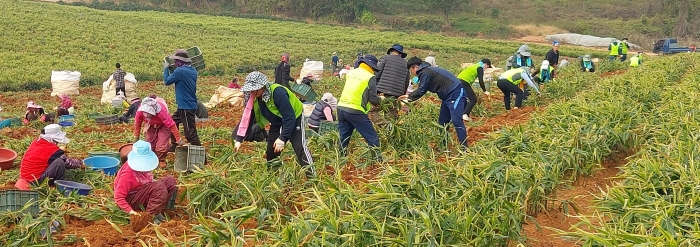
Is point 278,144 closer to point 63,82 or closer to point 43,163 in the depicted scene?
point 43,163

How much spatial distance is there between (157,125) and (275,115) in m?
1.80

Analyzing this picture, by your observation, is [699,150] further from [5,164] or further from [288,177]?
[5,164]

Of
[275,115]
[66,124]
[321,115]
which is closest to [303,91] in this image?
[321,115]

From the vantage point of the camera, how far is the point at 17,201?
4.77 meters

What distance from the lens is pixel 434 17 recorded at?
48.5m

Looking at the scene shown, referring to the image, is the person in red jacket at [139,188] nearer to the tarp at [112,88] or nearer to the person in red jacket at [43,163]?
the person in red jacket at [43,163]

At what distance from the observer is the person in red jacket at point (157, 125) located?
6438mm

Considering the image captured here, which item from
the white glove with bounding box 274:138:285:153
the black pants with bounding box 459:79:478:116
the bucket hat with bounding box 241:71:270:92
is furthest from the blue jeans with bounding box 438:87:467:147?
the bucket hat with bounding box 241:71:270:92

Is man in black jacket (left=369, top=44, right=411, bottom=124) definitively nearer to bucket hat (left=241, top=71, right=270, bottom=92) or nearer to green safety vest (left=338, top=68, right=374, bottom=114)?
green safety vest (left=338, top=68, right=374, bottom=114)

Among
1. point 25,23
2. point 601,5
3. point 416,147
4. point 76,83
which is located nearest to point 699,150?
point 416,147

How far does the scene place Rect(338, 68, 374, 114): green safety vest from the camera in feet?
20.5

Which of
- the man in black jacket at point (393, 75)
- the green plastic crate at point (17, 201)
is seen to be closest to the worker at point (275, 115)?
the green plastic crate at point (17, 201)

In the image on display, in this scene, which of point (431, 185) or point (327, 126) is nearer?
point (431, 185)

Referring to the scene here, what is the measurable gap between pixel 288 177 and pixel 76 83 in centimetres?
1151
